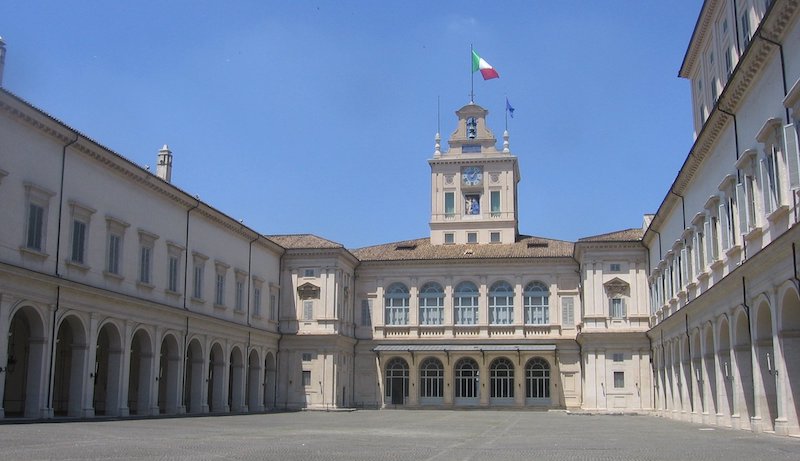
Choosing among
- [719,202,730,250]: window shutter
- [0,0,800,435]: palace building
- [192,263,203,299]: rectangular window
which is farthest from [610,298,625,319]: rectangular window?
[719,202,730,250]: window shutter

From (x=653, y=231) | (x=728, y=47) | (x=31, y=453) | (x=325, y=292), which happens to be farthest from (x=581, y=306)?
(x=31, y=453)

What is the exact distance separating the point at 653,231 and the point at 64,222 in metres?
28.9

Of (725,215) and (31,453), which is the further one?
(725,215)

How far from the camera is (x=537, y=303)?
55.8 meters

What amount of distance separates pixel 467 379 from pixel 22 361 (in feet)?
92.4

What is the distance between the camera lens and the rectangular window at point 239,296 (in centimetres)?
4719

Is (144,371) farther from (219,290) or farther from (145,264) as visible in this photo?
(219,290)

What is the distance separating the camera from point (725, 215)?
91.9 feet

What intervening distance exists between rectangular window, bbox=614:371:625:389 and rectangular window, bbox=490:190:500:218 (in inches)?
590

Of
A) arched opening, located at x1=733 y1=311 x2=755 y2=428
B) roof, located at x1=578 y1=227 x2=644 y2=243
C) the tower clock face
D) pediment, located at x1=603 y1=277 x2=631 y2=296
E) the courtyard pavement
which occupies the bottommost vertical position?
the courtyard pavement

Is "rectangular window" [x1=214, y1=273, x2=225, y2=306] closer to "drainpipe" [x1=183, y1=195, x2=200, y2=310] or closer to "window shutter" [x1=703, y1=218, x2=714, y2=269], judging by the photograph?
"drainpipe" [x1=183, y1=195, x2=200, y2=310]

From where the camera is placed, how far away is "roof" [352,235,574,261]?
5650 centimetres

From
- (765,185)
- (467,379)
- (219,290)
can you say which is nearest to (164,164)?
(219,290)

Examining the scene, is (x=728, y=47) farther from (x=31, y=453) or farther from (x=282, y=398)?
(x=282, y=398)
